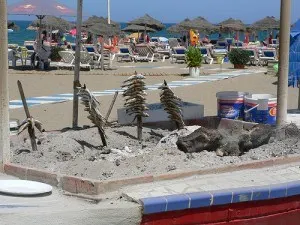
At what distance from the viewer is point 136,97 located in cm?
632

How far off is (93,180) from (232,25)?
3250 cm

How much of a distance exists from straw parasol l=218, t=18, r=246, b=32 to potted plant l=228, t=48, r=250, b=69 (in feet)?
42.9

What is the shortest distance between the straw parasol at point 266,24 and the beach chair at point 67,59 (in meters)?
15.3

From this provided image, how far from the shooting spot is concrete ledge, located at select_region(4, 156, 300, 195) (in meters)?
4.40

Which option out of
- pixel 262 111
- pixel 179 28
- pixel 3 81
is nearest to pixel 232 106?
pixel 262 111

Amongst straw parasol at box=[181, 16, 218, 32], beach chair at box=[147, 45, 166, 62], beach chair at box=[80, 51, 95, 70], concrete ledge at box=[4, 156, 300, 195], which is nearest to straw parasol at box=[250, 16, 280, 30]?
straw parasol at box=[181, 16, 218, 32]

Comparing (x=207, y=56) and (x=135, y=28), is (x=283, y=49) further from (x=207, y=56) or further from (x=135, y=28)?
(x=135, y=28)

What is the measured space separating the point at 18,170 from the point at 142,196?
1.24 meters

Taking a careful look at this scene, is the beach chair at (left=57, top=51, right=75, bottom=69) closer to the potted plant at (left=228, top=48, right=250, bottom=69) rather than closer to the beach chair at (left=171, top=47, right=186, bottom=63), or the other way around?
the beach chair at (left=171, top=47, right=186, bottom=63)

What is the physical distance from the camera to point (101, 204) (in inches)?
164

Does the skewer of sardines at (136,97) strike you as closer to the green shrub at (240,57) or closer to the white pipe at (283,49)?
the white pipe at (283,49)

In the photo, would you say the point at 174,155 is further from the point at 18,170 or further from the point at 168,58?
the point at 168,58

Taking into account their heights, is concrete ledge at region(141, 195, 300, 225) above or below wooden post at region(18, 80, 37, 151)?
below

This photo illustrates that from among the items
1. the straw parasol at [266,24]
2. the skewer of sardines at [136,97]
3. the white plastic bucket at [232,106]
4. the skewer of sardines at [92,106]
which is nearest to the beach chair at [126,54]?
the straw parasol at [266,24]
